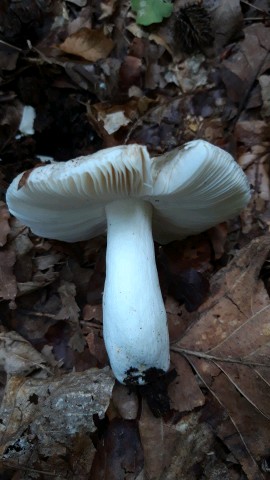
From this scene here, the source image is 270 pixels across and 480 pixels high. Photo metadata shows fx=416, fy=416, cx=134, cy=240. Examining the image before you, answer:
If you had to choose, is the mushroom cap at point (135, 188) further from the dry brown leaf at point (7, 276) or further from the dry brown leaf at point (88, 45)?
the dry brown leaf at point (88, 45)

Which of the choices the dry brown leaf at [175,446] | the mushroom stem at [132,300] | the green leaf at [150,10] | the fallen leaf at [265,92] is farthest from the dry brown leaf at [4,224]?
the fallen leaf at [265,92]

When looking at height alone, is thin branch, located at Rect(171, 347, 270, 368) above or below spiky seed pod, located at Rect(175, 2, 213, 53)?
below

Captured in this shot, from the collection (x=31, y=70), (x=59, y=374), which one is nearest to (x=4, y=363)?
(x=59, y=374)

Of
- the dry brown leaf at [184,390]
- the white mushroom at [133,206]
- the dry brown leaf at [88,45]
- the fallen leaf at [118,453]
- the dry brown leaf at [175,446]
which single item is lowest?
the fallen leaf at [118,453]

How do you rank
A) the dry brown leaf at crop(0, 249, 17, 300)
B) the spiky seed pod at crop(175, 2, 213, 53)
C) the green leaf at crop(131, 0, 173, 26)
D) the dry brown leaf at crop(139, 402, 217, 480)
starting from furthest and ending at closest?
the green leaf at crop(131, 0, 173, 26) → the spiky seed pod at crop(175, 2, 213, 53) → the dry brown leaf at crop(0, 249, 17, 300) → the dry brown leaf at crop(139, 402, 217, 480)

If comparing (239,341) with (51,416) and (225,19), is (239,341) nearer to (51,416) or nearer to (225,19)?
(51,416)

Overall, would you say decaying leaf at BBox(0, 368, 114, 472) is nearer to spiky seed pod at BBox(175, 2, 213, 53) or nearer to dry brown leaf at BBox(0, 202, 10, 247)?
dry brown leaf at BBox(0, 202, 10, 247)

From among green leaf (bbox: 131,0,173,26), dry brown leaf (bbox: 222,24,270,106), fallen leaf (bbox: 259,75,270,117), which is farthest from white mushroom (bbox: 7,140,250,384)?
green leaf (bbox: 131,0,173,26)
